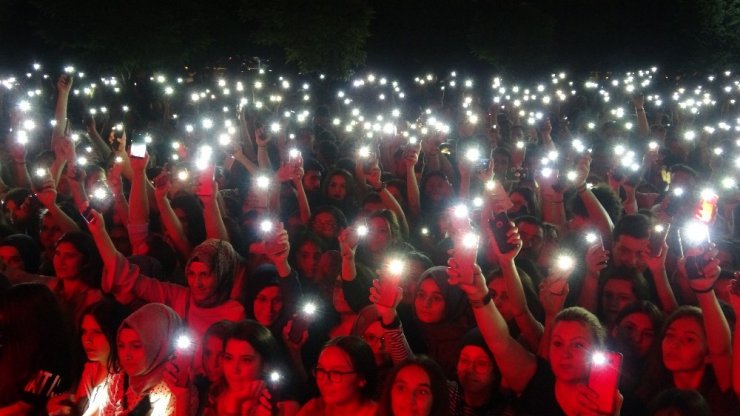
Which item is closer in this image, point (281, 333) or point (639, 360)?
point (639, 360)

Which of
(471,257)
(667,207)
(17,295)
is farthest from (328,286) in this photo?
(667,207)

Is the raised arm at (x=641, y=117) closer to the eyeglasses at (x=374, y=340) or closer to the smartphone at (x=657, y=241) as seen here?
the smartphone at (x=657, y=241)

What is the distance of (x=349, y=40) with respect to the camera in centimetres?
1639

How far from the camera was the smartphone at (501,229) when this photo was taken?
12.4 ft

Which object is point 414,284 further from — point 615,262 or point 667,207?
point 667,207

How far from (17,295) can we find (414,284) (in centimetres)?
232

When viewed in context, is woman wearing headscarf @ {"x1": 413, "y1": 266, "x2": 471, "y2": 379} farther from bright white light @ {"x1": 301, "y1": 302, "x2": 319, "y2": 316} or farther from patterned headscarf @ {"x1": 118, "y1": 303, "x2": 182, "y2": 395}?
patterned headscarf @ {"x1": 118, "y1": 303, "x2": 182, "y2": 395}

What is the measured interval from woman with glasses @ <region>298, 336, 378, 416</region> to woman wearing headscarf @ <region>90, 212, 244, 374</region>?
1.08 m

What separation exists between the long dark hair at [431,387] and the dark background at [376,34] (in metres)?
13.0

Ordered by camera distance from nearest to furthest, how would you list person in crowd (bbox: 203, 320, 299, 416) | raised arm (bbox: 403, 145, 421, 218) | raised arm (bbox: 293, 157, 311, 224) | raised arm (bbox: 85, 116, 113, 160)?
1. person in crowd (bbox: 203, 320, 299, 416)
2. raised arm (bbox: 293, 157, 311, 224)
3. raised arm (bbox: 403, 145, 421, 218)
4. raised arm (bbox: 85, 116, 113, 160)

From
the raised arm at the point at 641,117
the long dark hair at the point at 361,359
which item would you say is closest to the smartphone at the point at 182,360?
the long dark hair at the point at 361,359

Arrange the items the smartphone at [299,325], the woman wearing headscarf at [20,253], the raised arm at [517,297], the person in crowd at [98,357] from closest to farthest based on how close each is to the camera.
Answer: the person in crowd at [98,357], the raised arm at [517,297], the smartphone at [299,325], the woman wearing headscarf at [20,253]

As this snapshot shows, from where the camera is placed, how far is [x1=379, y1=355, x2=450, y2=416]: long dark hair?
3.14 metres

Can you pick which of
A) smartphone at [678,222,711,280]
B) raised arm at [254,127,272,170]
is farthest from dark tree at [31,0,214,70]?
smartphone at [678,222,711,280]
